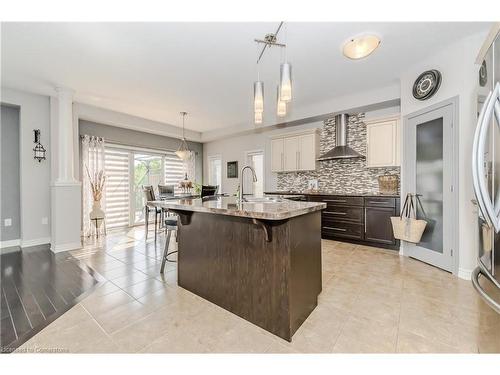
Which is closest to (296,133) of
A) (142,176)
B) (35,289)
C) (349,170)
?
(349,170)

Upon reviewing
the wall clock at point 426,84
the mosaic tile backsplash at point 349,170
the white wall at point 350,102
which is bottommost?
the mosaic tile backsplash at point 349,170

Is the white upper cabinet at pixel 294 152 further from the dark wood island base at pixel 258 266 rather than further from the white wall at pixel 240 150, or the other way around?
the dark wood island base at pixel 258 266

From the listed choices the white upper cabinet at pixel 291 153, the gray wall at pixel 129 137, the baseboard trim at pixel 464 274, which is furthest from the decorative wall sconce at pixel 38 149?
the baseboard trim at pixel 464 274

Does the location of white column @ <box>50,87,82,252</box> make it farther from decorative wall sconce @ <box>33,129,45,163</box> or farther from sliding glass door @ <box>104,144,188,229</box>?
sliding glass door @ <box>104,144,188,229</box>

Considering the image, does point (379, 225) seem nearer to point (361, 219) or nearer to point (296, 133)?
point (361, 219)

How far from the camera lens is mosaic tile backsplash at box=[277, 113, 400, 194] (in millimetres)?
4129

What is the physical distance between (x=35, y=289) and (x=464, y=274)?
452cm

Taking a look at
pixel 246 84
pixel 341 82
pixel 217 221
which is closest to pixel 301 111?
pixel 341 82

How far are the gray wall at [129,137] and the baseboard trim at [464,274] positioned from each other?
624cm

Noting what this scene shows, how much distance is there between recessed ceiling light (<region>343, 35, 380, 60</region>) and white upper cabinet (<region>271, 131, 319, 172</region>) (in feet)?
6.88

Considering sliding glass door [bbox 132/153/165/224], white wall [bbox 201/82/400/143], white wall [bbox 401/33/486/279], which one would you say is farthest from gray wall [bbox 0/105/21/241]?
white wall [bbox 401/33/486/279]

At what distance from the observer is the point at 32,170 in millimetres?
3764

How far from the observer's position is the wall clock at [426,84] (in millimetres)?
2637
